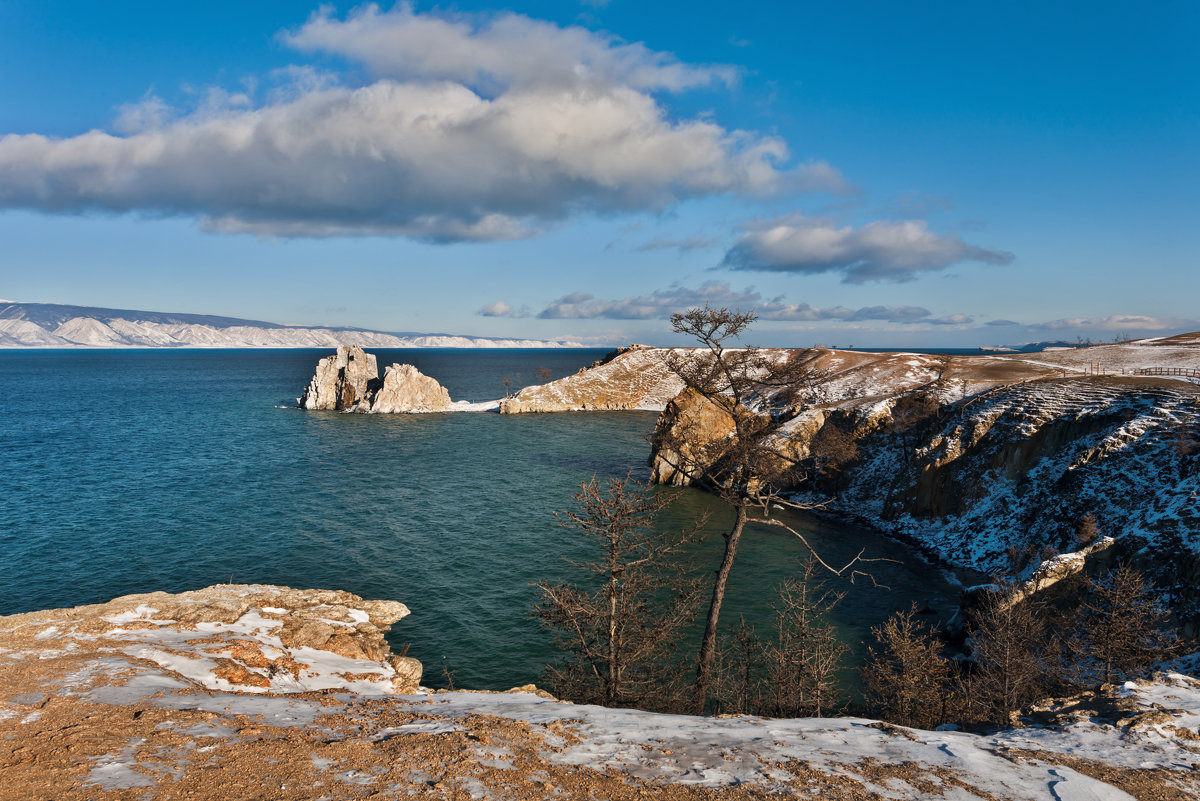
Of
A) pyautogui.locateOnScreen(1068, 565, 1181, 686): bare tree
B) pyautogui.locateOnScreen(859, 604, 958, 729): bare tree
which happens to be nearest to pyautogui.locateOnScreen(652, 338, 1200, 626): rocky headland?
pyautogui.locateOnScreen(1068, 565, 1181, 686): bare tree

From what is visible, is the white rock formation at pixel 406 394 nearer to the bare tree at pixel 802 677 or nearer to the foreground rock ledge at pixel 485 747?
the foreground rock ledge at pixel 485 747

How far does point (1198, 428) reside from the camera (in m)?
34.2

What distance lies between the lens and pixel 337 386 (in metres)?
122

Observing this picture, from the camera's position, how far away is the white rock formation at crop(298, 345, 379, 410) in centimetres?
12060

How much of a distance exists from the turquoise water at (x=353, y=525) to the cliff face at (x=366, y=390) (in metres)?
24.2

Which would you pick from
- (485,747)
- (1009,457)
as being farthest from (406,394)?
(485,747)

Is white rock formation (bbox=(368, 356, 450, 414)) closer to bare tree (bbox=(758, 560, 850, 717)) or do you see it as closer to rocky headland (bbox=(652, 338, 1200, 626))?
rocky headland (bbox=(652, 338, 1200, 626))

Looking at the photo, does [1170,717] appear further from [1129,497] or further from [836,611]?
[1129,497]

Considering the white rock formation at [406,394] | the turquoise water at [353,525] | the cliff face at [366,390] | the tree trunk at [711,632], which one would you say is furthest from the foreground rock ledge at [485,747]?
the cliff face at [366,390]

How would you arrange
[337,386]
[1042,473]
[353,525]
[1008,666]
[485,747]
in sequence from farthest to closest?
[337,386] < [353,525] < [1042,473] < [1008,666] < [485,747]

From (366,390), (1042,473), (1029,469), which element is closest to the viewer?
(1042,473)

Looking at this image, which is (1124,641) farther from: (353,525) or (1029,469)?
(353,525)

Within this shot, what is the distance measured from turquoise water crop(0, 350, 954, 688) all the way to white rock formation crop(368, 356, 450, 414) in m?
23.3

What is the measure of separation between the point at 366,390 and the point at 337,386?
235 inches
